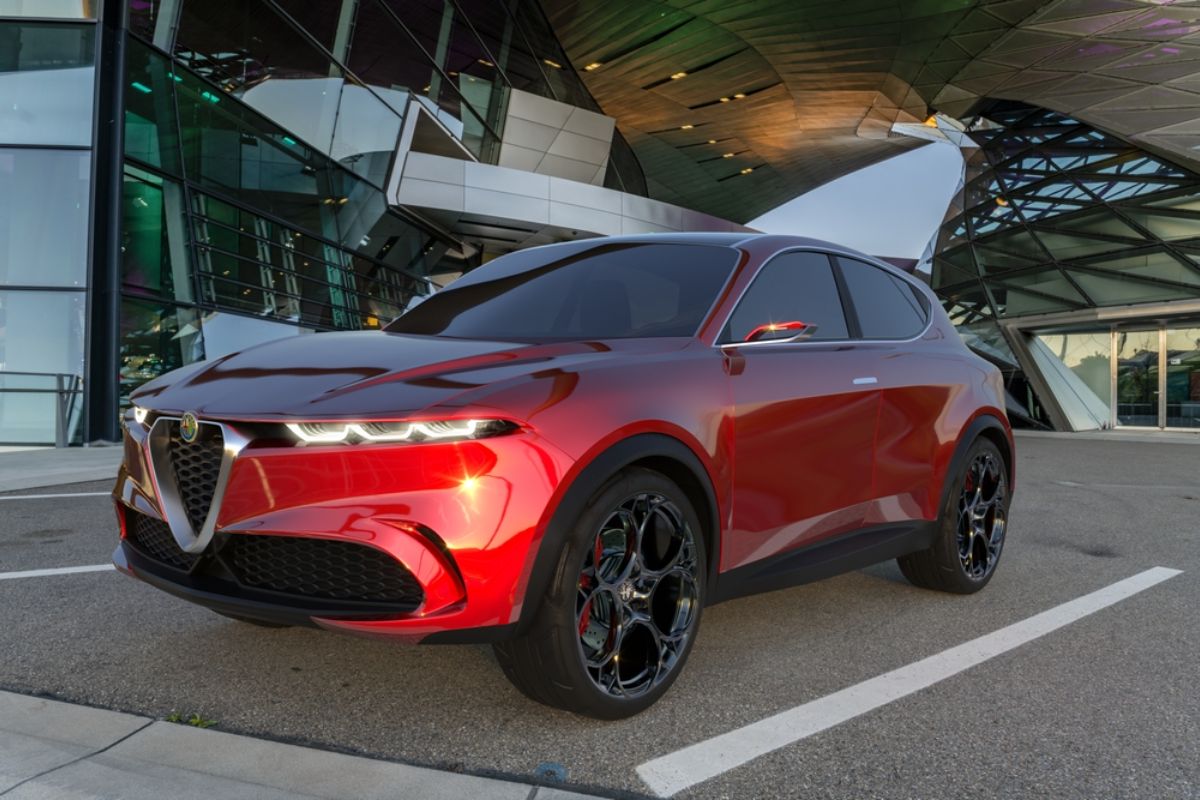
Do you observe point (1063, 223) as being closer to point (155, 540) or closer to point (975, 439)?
point (975, 439)

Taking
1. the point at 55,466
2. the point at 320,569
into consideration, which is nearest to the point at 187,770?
the point at 320,569

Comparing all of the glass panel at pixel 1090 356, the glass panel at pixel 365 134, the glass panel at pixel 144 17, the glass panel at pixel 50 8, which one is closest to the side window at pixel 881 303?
the glass panel at pixel 50 8

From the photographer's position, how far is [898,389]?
4.03 meters

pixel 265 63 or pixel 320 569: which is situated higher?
pixel 265 63

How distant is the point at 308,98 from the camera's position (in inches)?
730

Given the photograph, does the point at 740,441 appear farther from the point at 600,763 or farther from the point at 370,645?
the point at 370,645

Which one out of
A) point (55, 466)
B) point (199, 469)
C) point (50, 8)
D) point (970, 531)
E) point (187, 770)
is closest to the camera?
point (187, 770)

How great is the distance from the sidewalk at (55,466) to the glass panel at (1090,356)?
2617 cm

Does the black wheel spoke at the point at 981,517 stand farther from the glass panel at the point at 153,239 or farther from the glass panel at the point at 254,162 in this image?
the glass panel at the point at 254,162

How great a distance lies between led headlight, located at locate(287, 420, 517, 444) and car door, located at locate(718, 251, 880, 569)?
3.41 feet

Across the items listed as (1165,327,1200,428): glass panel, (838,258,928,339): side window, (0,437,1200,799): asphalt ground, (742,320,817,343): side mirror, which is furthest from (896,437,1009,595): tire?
(1165,327,1200,428): glass panel

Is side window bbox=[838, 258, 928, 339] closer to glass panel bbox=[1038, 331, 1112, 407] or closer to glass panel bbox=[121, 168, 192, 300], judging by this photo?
glass panel bbox=[121, 168, 192, 300]

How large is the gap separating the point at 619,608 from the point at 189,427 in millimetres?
1384

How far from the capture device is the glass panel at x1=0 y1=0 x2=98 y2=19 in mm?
12570
